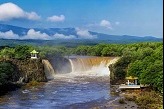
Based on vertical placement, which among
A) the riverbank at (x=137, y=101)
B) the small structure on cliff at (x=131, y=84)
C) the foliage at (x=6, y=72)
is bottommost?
the riverbank at (x=137, y=101)

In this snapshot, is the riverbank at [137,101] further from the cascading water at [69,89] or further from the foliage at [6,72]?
the foliage at [6,72]

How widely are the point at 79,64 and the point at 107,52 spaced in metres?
20.7

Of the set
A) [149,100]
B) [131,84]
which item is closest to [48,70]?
[131,84]

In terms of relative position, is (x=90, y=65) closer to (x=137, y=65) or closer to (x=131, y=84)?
(x=137, y=65)

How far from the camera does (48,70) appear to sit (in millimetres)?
70250

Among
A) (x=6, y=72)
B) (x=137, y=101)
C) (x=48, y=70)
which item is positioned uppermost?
(x=6, y=72)

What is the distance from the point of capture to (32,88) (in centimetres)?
5697

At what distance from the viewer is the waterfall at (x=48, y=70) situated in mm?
69375

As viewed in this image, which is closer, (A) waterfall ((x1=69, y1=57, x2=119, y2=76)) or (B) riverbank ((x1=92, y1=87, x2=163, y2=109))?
(B) riverbank ((x1=92, y1=87, x2=163, y2=109))

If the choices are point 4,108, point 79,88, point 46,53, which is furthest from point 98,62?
point 4,108

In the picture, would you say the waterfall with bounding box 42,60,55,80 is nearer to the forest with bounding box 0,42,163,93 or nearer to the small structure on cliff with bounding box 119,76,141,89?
the forest with bounding box 0,42,163,93

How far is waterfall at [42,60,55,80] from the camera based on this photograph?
69375 millimetres

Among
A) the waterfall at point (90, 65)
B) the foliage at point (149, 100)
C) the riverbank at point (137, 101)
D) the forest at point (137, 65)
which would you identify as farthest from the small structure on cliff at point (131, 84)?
the waterfall at point (90, 65)

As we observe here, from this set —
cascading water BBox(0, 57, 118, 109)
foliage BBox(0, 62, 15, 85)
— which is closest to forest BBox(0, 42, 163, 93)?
foliage BBox(0, 62, 15, 85)
